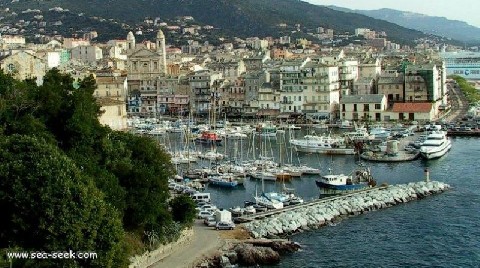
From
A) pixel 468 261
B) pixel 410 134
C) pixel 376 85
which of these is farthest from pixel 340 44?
pixel 468 261

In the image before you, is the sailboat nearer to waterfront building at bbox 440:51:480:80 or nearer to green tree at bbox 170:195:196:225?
green tree at bbox 170:195:196:225

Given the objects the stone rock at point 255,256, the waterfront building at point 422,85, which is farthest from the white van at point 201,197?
the waterfront building at point 422,85

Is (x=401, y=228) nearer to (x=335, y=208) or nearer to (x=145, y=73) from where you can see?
(x=335, y=208)

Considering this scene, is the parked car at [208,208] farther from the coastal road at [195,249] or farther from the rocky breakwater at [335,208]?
the coastal road at [195,249]

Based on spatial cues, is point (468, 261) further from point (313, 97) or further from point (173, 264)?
point (313, 97)

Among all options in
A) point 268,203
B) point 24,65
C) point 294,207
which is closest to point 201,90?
point 24,65

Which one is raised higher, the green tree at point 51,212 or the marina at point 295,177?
the green tree at point 51,212
